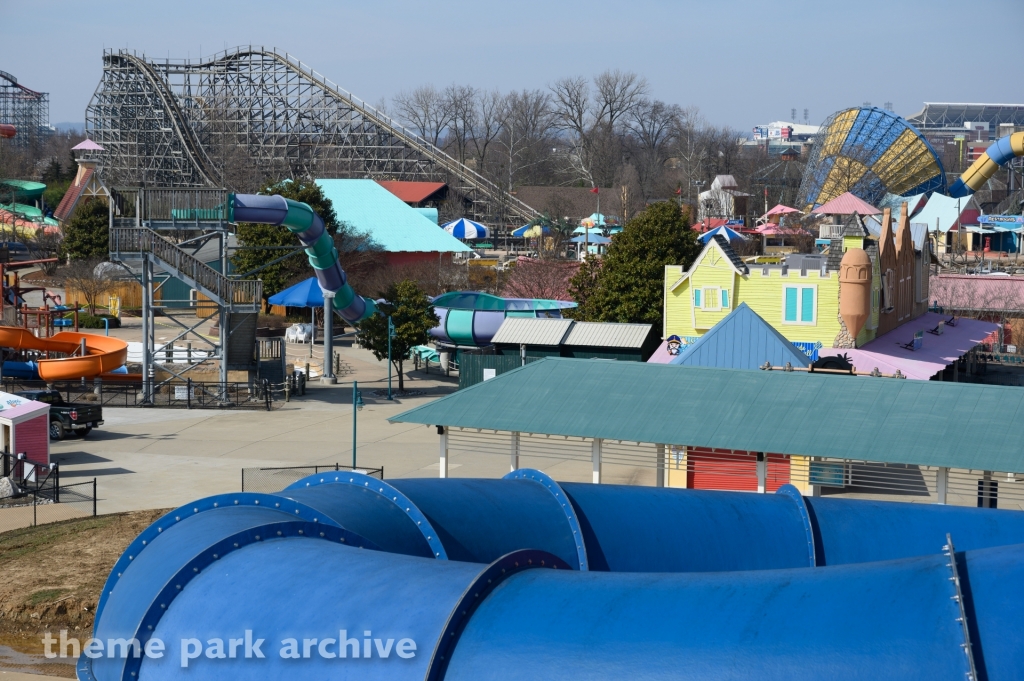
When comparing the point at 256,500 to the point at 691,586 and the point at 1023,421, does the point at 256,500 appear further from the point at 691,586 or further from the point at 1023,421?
the point at 1023,421

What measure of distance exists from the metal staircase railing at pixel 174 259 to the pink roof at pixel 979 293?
2869 cm

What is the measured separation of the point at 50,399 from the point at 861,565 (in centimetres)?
2876

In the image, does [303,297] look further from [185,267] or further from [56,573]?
[56,573]

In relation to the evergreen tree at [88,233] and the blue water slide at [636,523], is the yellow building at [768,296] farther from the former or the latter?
the evergreen tree at [88,233]

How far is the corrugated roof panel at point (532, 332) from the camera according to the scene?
36.7 m

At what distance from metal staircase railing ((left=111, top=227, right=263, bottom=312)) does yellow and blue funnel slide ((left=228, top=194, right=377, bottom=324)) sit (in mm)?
1923

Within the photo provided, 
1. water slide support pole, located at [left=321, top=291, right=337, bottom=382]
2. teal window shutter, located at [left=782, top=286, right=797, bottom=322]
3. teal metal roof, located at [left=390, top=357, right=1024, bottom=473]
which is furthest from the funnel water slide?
water slide support pole, located at [left=321, top=291, right=337, bottom=382]

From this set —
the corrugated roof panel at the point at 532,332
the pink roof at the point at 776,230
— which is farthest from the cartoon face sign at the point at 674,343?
the pink roof at the point at 776,230

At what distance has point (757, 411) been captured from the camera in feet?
68.8

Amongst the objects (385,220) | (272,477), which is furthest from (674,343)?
(385,220)

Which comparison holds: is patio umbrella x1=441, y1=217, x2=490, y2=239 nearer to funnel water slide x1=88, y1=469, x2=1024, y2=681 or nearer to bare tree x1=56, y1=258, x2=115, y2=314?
bare tree x1=56, y1=258, x2=115, y2=314

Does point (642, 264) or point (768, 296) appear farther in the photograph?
point (642, 264)

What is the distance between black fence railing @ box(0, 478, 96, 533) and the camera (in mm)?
22750

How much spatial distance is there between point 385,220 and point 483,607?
61.8 m
